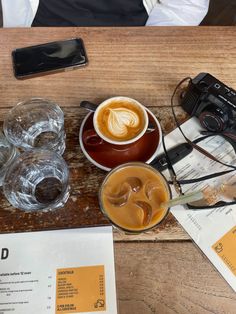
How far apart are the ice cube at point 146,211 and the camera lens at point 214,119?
22cm

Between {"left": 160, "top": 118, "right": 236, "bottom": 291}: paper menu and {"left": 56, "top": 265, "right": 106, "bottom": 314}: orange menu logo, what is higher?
{"left": 160, "top": 118, "right": 236, "bottom": 291}: paper menu

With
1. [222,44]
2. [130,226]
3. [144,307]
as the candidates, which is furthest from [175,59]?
[144,307]

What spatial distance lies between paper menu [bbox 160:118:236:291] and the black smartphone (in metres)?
0.27

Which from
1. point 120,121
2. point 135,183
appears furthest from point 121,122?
point 135,183

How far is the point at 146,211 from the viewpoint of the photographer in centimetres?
54

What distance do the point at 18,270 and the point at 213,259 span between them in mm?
323

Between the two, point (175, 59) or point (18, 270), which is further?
point (175, 59)

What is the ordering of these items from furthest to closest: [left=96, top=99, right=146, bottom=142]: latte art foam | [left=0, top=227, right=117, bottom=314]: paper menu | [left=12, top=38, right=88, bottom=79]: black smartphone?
[left=12, top=38, right=88, bottom=79]: black smartphone < [left=96, top=99, right=146, bottom=142]: latte art foam < [left=0, top=227, right=117, bottom=314]: paper menu

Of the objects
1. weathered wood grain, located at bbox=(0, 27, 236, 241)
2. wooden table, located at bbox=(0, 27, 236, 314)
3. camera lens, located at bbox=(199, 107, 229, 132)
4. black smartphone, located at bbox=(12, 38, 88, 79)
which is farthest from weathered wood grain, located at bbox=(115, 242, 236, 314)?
black smartphone, located at bbox=(12, 38, 88, 79)

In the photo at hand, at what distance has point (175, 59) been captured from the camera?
74 centimetres

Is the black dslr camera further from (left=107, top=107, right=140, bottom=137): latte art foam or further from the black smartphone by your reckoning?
the black smartphone

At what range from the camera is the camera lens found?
621 mm

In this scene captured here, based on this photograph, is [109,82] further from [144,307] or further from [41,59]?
[144,307]

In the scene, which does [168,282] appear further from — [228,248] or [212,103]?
[212,103]
